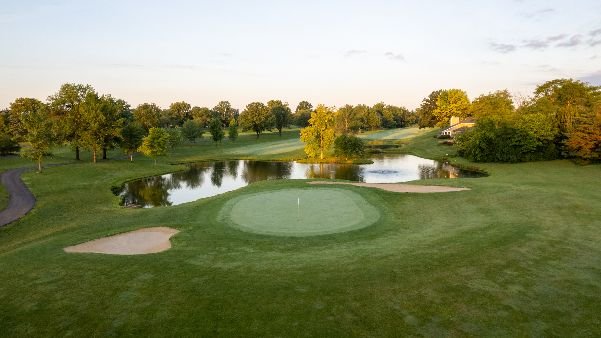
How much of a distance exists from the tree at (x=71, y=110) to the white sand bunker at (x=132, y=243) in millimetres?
51284

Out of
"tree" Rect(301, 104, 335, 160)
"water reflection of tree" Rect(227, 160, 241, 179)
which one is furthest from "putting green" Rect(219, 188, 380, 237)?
"tree" Rect(301, 104, 335, 160)

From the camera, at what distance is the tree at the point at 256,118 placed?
4914 inches

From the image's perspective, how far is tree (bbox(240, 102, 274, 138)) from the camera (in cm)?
12481

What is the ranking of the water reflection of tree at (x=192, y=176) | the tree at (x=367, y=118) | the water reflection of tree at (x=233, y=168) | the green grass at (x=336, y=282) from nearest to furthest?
1. the green grass at (x=336, y=282)
2. the water reflection of tree at (x=192, y=176)
3. the water reflection of tree at (x=233, y=168)
4. the tree at (x=367, y=118)

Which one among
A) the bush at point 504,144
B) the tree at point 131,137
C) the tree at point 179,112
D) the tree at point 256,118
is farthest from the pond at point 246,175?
the tree at point 179,112

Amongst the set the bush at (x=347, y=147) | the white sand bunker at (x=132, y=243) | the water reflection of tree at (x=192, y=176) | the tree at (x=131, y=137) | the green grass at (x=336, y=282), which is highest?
the tree at (x=131, y=137)

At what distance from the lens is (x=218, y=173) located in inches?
2579

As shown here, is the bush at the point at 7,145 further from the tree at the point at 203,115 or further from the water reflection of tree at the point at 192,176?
the tree at the point at 203,115

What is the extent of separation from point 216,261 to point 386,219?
11831 mm

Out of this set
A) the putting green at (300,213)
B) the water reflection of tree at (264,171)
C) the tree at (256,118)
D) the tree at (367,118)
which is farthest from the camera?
the tree at (367,118)

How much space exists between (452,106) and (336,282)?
388 ft

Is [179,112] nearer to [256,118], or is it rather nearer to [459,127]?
[256,118]

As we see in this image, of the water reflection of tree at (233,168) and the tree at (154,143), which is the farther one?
the tree at (154,143)

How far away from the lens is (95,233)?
23016 millimetres
